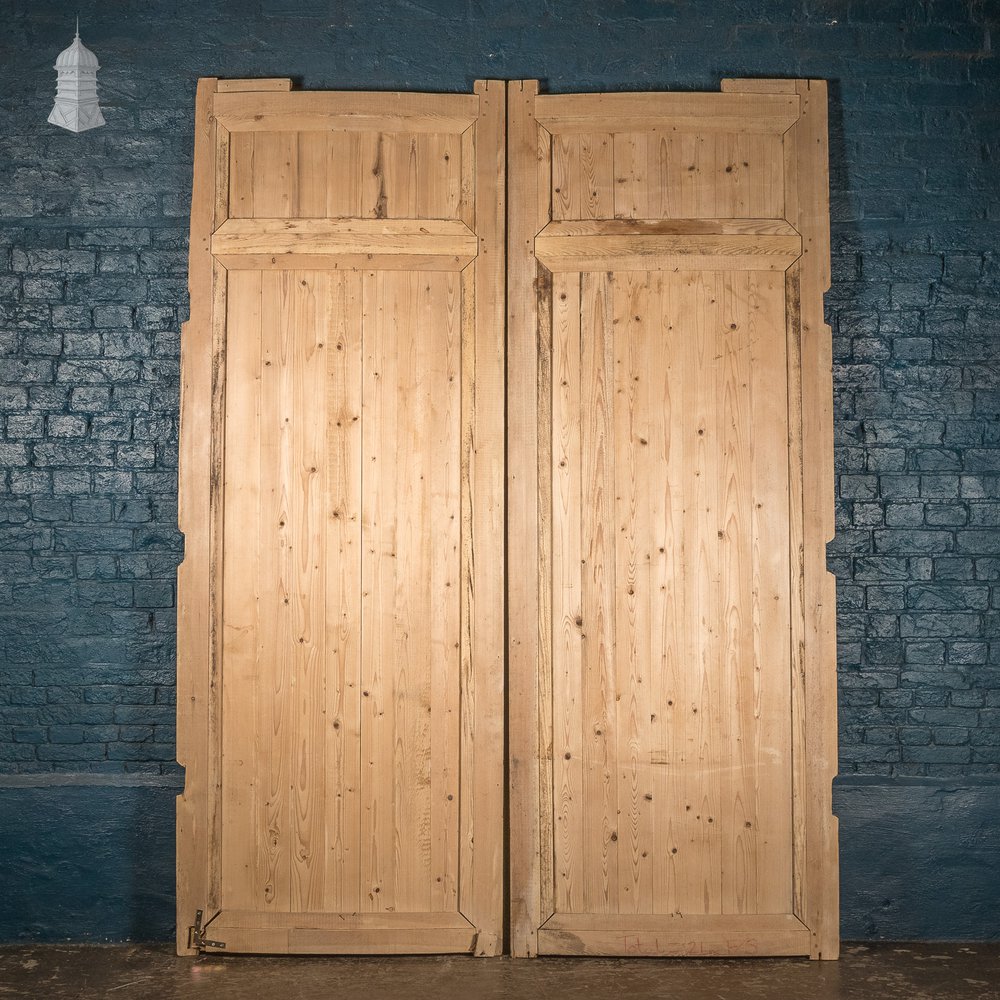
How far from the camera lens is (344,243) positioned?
10.3 ft

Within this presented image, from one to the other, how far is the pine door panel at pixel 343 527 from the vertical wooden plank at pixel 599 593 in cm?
31

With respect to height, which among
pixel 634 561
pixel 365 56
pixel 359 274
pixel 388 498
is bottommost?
pixel 634 561

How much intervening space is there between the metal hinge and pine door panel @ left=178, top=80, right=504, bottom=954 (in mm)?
11

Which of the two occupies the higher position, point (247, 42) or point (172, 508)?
point (247, 42)

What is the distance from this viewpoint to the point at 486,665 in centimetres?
313

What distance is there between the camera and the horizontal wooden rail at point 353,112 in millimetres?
3189

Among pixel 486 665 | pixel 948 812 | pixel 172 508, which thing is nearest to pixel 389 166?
pixel 172 508

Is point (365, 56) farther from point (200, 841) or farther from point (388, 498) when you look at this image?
point (200, 841)

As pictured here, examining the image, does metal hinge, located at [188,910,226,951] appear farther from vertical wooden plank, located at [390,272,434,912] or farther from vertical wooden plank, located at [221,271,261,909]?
vertical wooden plank, located at [390,272,434,912]

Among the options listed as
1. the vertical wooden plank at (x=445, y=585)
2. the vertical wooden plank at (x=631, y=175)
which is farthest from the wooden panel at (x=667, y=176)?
the vertical wooden plank at (x=445, y=585)

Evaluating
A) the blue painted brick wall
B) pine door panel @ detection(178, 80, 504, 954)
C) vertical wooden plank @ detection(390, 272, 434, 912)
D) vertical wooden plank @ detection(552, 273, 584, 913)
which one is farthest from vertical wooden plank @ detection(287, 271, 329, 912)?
vertical wooden plank @ detection(552, 273, 584, 913)

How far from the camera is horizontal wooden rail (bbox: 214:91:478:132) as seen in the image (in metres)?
3.19

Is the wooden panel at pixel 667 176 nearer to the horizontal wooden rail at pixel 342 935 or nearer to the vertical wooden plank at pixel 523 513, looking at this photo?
the vertical wooden plank at pixel 523 513

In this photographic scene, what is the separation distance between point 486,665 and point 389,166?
70.8 inches
